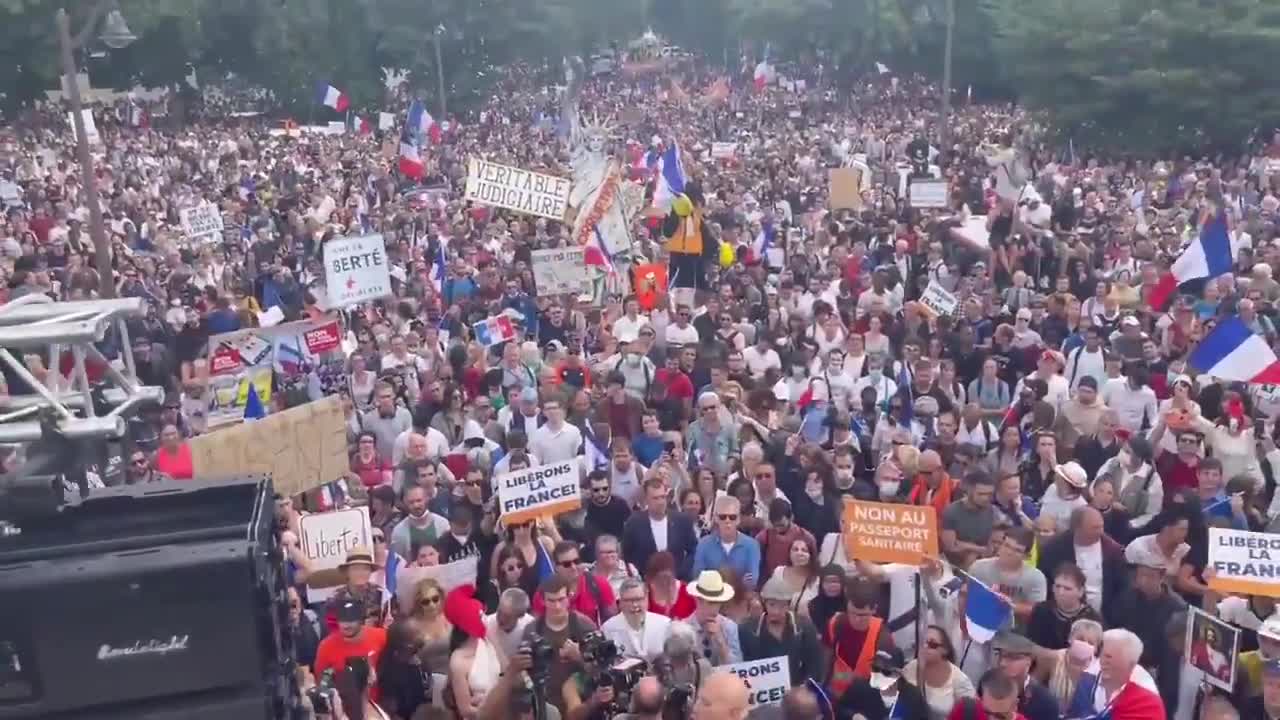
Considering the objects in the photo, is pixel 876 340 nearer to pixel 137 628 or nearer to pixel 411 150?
pixel 137 628

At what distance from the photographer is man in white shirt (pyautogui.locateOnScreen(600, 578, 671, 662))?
6859mm

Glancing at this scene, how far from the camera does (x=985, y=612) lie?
21.5 ft

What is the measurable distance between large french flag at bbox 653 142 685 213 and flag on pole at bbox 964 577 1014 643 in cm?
1147

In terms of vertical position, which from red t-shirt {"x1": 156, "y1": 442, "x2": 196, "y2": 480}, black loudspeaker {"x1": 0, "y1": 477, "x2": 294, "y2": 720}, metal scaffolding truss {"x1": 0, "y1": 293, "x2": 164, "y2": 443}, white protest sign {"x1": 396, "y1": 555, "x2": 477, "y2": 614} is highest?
metal scaffolding truss {"x1": 0, "y1": 293, "x2": 164, "y2": 443}

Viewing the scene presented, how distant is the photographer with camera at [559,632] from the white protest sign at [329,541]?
134cm

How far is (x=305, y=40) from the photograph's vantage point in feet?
174

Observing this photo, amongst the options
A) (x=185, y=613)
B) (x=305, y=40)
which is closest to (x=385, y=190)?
(x=185, y=613)

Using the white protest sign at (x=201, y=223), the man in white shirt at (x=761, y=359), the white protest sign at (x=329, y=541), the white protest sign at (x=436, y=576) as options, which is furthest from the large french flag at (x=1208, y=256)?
the white protest sign at (x=201, y=223)

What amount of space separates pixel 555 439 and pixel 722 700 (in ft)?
13.8

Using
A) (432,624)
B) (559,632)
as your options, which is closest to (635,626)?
(559,632)

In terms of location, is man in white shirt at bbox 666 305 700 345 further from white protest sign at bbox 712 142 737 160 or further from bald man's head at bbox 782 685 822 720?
white protest sign at bbox 712 142 737 160

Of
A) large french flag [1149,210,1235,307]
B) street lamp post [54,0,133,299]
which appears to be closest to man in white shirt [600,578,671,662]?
large french flag [1149,210,1235,307]

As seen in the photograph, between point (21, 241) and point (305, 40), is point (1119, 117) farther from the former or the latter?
point (305, 40)

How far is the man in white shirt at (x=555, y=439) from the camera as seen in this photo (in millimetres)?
9727
